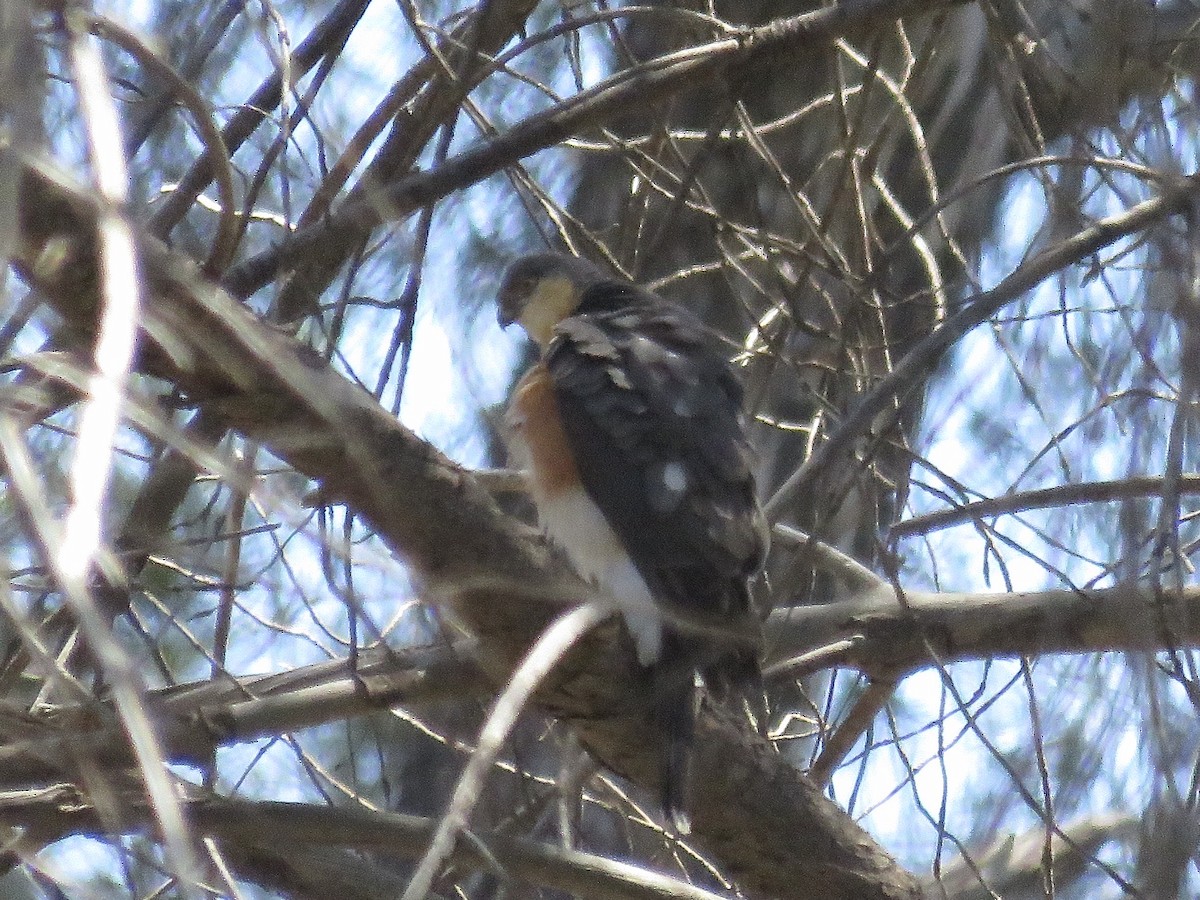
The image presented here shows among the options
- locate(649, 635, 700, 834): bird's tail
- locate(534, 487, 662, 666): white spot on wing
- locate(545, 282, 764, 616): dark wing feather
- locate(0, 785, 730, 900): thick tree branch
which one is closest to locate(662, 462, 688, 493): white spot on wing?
locate(545, 282, 764, 616): dark wing feather

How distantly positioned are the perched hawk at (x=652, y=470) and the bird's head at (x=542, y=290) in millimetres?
459

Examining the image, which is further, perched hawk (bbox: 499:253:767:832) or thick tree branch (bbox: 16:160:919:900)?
perched hawk (bbox: 499:253:767:832)

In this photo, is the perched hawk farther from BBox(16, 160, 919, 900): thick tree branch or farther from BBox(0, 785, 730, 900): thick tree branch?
BBox(0, 785, 730, 900): thick tree branch

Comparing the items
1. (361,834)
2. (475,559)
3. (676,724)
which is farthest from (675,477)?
(361,834)

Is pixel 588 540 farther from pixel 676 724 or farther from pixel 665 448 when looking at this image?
pixel 676 724

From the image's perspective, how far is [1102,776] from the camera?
2029mm

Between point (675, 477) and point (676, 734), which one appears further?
point (675, 477)

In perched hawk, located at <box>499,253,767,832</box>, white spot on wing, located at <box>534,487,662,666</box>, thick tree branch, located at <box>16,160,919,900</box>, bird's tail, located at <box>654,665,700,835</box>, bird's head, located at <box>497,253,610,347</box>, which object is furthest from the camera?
bird's head, located at <box>497,253,610,347</box>

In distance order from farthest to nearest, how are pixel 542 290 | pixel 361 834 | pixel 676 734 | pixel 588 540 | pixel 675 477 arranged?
pixel 542 290, pixel 588 540, pixel 675 477, pixel 676 734, pixel 361 834

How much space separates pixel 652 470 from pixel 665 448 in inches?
2.8

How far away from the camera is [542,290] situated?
4793mm

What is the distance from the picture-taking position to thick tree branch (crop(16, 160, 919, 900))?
2.11 meters

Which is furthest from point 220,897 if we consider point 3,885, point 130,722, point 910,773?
point 130,722

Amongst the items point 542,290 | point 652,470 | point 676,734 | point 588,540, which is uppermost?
point 542,290
